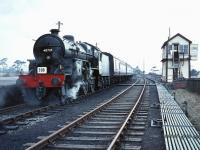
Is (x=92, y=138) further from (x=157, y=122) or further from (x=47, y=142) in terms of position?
(x=157, y=122)

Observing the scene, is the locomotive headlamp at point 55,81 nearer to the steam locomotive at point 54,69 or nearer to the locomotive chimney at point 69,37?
the steam locomotive at point 54,69

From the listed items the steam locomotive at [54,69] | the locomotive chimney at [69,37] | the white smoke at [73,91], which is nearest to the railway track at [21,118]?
the steam locomotive at [54,69]

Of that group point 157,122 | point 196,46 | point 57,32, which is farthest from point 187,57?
point 157,122

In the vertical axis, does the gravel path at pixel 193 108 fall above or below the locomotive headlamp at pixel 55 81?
below

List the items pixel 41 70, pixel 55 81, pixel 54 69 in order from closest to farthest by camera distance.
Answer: pixel 55 81
pixel 41 70
pixel 54 69

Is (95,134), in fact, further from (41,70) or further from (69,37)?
(69,37)

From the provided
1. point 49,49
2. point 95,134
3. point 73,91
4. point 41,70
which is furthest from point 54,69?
point 95,134

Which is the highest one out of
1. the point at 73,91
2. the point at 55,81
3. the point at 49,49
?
the point at 49,49

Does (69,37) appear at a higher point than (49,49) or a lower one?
higher

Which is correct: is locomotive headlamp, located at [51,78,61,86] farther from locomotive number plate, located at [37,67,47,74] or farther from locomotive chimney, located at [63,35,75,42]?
locomotive chimney, located at [63,35,75,42]

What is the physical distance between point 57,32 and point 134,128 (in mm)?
8640

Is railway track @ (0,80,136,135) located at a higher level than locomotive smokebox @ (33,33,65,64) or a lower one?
lower

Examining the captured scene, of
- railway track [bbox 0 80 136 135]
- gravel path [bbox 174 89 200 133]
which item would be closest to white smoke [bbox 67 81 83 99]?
railway track [bbox 0 80 136 135]

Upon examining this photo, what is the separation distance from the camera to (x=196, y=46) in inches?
1955
